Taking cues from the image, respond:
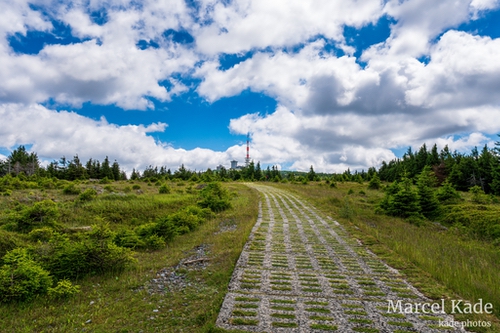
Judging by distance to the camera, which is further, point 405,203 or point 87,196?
point 87,196

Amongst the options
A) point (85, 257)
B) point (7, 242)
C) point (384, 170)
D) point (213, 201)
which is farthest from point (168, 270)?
point (384, 170)

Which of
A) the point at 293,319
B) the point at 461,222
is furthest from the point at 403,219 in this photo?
the point at 293,319

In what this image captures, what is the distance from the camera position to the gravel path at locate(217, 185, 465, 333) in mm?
4617

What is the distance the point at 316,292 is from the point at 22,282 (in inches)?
275

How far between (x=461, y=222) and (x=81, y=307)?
22.7 m

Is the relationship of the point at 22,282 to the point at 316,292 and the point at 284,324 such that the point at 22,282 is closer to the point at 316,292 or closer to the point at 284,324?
the point at 284,324

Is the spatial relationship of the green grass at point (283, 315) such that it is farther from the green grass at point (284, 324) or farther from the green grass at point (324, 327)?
the green grass at point (324, 327)

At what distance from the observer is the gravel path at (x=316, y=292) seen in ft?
15.1

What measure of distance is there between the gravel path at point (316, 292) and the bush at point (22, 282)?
4.73 meters

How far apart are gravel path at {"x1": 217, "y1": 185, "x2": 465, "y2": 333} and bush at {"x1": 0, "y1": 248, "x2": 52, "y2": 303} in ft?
15.5

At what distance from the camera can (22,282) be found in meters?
5.99

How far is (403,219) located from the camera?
19.4 meters

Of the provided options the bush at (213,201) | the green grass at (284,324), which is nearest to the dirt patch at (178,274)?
the green grass at (284,324)

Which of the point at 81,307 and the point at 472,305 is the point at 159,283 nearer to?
Answer: the point at 81,307
